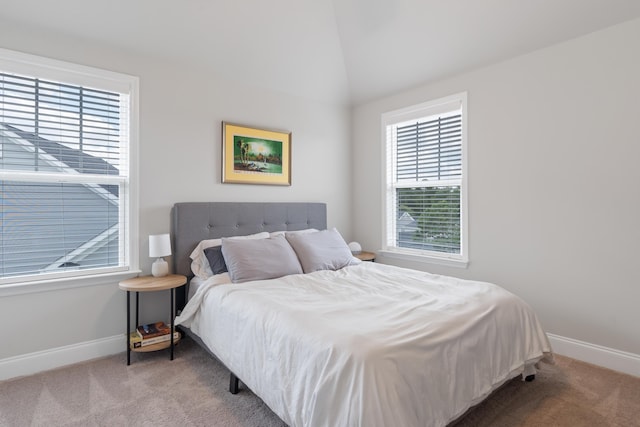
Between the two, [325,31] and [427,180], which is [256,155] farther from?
[427,180]

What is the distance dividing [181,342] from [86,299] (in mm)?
833

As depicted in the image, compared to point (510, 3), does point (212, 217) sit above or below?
below

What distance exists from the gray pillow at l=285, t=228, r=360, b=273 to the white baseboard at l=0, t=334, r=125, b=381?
1.64 meters

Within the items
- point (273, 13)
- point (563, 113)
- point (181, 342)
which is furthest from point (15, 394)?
point (563, 113)

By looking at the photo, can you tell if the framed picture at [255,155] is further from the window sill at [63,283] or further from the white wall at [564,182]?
the white wall at [564,182]

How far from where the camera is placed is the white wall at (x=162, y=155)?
2527mm

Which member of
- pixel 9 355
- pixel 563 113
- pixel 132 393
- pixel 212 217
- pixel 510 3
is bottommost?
pixel 132 393

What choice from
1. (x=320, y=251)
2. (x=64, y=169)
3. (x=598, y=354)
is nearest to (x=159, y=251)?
(x=64, y=169)

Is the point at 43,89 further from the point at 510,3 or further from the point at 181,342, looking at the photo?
the point at 510,3

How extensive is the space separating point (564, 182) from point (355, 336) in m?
2.37

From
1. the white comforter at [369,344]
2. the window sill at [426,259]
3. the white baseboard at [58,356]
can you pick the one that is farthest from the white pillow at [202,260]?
the window sill at [426,259]

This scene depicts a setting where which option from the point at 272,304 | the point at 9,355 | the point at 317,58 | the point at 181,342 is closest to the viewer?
the point at 272,304

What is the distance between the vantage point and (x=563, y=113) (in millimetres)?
2795

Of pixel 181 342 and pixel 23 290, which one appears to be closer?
pixel 23 290
